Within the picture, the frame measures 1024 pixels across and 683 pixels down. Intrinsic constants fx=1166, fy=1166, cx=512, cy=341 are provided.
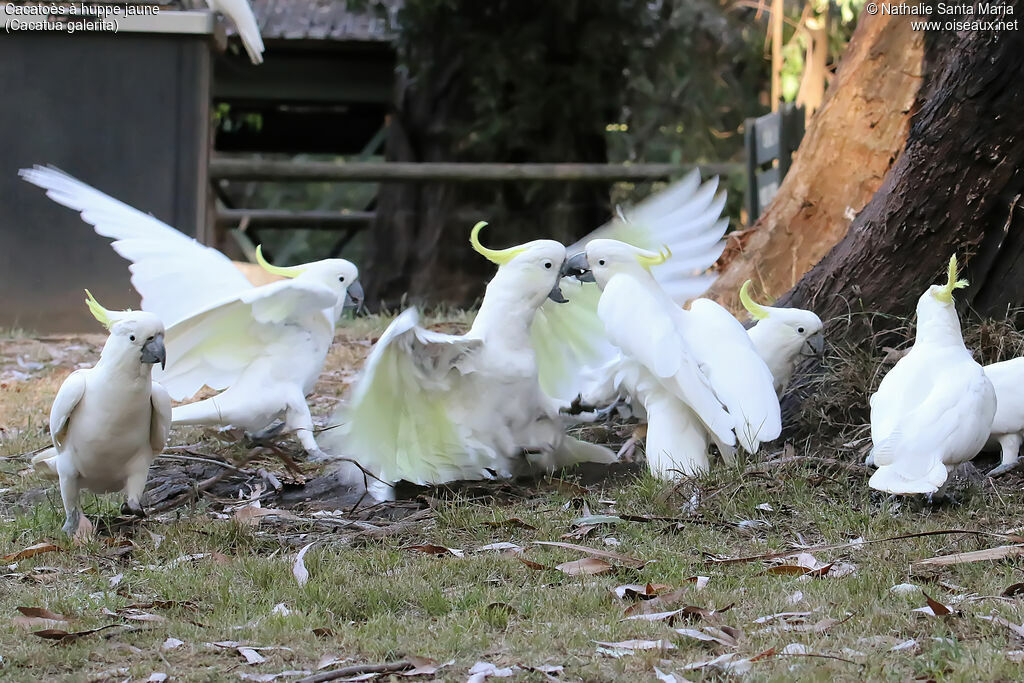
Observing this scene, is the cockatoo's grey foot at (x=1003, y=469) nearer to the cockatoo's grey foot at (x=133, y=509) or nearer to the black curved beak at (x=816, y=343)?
the black curved beak at (x=816, y=343)

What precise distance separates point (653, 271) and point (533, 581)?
1871 mm

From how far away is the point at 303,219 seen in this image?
10.9 metres

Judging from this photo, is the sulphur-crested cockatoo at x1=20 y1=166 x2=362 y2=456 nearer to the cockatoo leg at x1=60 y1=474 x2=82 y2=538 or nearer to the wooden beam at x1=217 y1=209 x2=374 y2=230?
the cockatoo leg at x1=60 y1=474 x2=82 y2=538

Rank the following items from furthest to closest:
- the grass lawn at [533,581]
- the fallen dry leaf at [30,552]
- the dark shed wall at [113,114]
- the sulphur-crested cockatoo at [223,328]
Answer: the dark shed wall at [113,114], the sulphur-crested cockatoo at [223,328], the fallen dry leaf at [30,552], the grass lawn at [533,581]

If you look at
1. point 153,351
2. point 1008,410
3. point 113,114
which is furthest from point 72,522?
point 113,114

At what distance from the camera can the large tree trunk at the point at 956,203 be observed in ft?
12.1

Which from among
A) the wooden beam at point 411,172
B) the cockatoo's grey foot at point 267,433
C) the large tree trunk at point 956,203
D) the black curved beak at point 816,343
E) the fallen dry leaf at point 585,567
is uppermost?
the large tree trunk at point 956,203

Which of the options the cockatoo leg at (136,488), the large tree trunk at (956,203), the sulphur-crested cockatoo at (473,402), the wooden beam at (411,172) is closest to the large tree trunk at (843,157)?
the large tree trunk at (956,203)

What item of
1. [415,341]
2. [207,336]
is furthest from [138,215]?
[415,341]

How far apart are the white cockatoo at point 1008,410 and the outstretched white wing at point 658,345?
2.58 feet

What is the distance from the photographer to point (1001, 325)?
3.90m

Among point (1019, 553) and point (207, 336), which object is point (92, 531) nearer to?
point (207, 336)

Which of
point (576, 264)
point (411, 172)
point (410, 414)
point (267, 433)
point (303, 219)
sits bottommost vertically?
point (303, 219)

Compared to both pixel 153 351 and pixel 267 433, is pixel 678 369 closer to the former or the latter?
pixel 153 351
